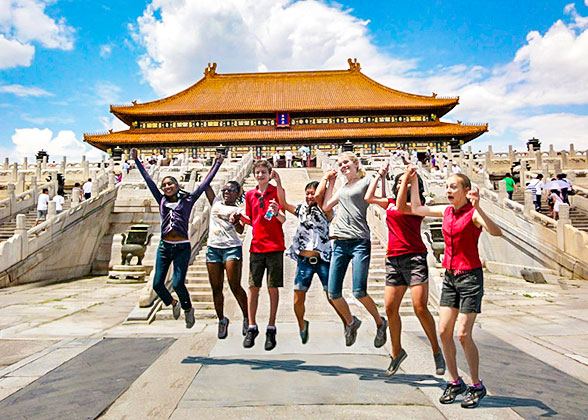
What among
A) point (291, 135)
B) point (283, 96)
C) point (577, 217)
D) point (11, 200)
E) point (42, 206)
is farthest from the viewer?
point (283, 96)

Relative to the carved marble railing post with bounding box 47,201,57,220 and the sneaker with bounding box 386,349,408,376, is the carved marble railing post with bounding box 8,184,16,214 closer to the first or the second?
the carved marble railing post with bounding box 47,201,57,220

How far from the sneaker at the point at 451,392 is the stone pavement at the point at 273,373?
40 millimetres

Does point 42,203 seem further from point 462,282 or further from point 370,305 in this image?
point 462,282

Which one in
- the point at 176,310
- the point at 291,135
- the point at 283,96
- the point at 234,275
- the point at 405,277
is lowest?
the point at 176,310

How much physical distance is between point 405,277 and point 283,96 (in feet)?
130

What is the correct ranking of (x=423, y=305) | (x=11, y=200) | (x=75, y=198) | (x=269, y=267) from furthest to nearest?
(x=11, y=200) → (x=75, y=198) → (x=269, y=267) → (x=423, y=305)

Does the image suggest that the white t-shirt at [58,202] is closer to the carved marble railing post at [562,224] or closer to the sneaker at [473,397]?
the sneaker at [473,397]

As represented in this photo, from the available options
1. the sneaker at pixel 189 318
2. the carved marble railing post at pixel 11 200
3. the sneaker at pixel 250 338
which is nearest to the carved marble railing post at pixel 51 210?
the carved marble railing post at pixel 11 200

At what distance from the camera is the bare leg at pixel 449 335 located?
3.24m

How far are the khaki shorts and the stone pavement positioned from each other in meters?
0.68

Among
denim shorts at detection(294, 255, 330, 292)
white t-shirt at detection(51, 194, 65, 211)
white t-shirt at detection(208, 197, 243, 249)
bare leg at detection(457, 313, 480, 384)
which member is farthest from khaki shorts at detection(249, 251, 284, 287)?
white t-shirt at detection(51, 194, 65, 211)

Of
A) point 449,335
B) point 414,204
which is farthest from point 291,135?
point 449,335

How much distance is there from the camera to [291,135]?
35.8 m

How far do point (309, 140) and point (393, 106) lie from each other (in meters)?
7.65
